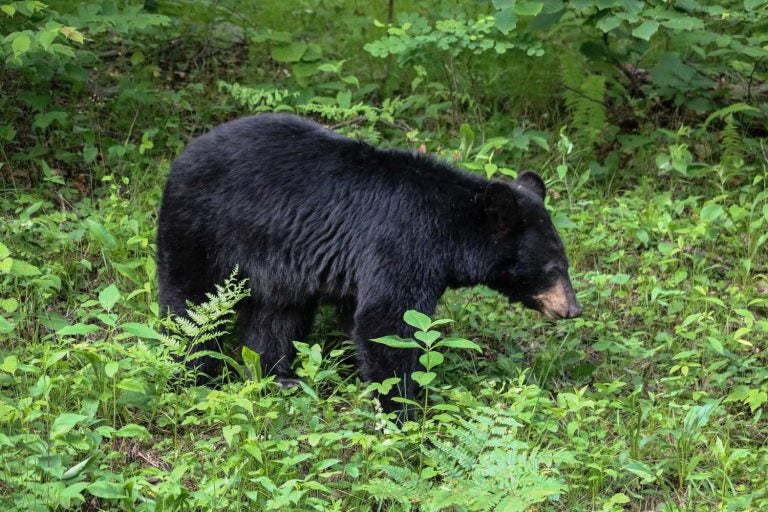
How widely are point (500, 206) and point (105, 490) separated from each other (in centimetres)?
246

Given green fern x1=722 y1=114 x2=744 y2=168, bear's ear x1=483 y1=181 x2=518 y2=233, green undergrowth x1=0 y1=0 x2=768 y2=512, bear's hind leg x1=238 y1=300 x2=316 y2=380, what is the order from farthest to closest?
green fern x1=722 y1=114 x2=744 y2=168 → bear's hind leg x1=238 y1=300 x2=316 y2=380 → bear's ear x1=483 y1=181 x2=518 y2=233 → green undergrowth x1=0 y1=0 x2=768 y2=512

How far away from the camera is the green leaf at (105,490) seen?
12.7 ft

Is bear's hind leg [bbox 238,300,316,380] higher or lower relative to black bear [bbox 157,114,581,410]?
lower

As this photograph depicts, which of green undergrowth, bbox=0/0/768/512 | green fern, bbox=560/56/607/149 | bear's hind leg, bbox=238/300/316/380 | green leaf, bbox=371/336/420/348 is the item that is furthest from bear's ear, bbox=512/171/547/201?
green fern, bbox=560/56/607/149

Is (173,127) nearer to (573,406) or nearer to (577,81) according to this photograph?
(577,81)

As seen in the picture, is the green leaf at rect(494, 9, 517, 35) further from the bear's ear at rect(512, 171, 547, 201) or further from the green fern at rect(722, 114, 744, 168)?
the green fern at rect(722, 114, 744, 168)

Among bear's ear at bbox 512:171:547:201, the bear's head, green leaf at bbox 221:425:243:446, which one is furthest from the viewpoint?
bear's ear at bbox 512:171:547:201

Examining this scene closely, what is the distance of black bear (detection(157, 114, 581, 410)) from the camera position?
5227mm

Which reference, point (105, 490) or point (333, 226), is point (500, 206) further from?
point (105, 490)

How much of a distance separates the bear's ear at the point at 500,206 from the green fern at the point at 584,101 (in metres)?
2.81

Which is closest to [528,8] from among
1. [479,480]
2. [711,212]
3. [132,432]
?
[711,212]

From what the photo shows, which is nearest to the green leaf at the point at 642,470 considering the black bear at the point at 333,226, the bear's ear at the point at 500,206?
the black bear at the point at 333,226

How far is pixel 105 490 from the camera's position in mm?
3891

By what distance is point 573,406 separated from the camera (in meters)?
4.60
